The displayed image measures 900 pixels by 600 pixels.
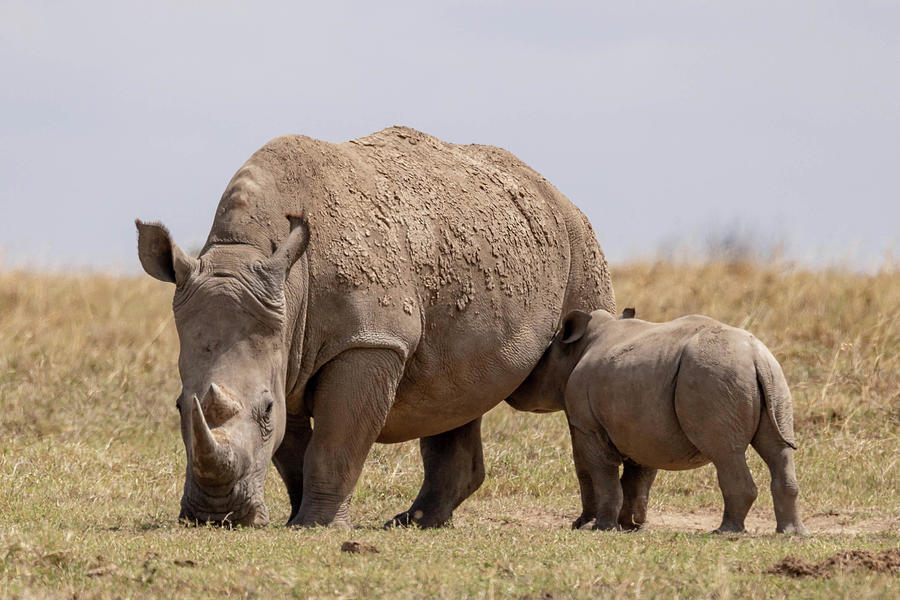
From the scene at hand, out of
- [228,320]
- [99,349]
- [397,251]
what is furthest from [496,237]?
[99,349]

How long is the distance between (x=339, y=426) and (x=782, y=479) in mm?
2457

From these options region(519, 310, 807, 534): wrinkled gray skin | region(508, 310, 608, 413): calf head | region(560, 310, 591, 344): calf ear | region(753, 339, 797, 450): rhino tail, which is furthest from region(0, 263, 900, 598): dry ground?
region(560, 310, 591, 344): calf ear

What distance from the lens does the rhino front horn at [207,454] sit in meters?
5.89

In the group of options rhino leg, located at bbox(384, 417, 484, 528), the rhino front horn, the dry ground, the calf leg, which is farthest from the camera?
rhino leg, located at bbox(384, 417, 484, 528)

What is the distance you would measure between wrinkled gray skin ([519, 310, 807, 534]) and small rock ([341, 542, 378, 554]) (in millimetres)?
2339

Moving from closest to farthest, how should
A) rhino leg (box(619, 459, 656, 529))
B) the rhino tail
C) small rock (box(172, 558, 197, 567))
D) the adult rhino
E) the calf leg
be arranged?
small rock (box(172, 558, 197, 567)) < the adult rhino < the rhino tail < the calf leg < rhino leg (box(619, 459, 656, 529))

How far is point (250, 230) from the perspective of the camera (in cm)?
700

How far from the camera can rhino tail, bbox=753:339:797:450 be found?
23.1 feet

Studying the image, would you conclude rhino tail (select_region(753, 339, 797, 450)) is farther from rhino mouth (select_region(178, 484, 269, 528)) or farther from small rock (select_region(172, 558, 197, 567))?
small rock (select_region(172, 558, 197, 567))

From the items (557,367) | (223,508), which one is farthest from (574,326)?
(223,508)

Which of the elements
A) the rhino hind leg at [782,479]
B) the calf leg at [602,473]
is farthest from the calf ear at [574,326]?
the rhino hind leg at [782,479]

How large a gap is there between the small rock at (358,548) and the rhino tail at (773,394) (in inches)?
101

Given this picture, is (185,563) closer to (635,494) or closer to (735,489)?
(735,489)

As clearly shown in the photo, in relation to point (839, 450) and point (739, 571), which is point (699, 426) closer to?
point (739, 571)
